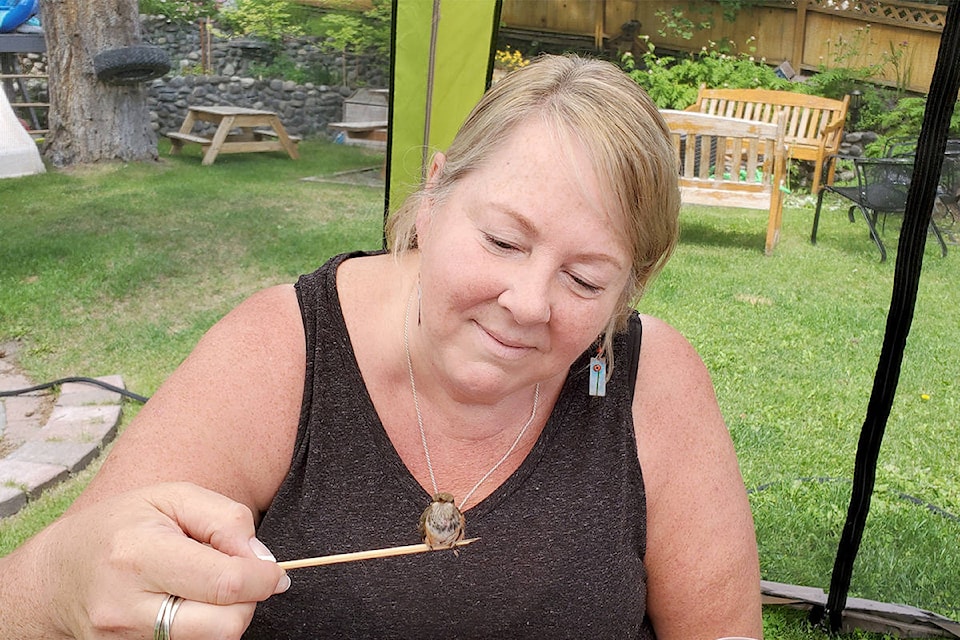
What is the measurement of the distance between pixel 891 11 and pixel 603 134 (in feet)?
7.68

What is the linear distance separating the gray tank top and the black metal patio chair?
4.12 feet

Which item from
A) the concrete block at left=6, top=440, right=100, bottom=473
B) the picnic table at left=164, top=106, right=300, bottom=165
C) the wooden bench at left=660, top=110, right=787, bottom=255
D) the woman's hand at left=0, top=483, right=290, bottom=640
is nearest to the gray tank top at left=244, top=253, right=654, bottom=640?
the woman's hand at left=0, top=483, right=290, bottom=640

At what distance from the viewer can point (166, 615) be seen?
2.51 ft

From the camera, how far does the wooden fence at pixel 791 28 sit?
256 cm

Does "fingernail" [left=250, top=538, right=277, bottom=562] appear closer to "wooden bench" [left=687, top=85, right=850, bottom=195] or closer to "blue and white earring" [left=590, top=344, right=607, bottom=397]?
"blue and white earring" [left=590, top=344, right=607, bottom=397]

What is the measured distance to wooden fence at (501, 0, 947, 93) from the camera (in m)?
2.56

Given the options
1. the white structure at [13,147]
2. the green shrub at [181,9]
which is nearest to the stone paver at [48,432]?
the white structure at [13,147]

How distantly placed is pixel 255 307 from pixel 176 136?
2407 millimetres

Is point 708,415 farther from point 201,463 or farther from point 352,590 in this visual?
point 201,463

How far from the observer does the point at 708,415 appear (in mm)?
1353

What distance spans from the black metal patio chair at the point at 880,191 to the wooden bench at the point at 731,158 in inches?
70.9

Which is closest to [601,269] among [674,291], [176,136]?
[176,136]

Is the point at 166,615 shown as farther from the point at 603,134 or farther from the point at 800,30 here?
the point at 800,30

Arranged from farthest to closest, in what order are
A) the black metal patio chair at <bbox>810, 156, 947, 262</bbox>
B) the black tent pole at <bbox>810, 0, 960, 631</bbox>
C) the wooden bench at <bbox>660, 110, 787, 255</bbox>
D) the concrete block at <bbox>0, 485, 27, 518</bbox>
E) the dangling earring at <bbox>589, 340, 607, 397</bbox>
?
the wooden bench at <bbox>660, 110, 787, 255</bbox> < the concrete block at <bbox>0, 485, 27, 518</bbox> < the black metal patio chair at <bbox>810, 156, 947, 262</bbox> < the black tent pole at <bbox>810, 0, 960, 631</bbox> < the dangling earring at <bbox>589, 340, 607, 397</bbox>
